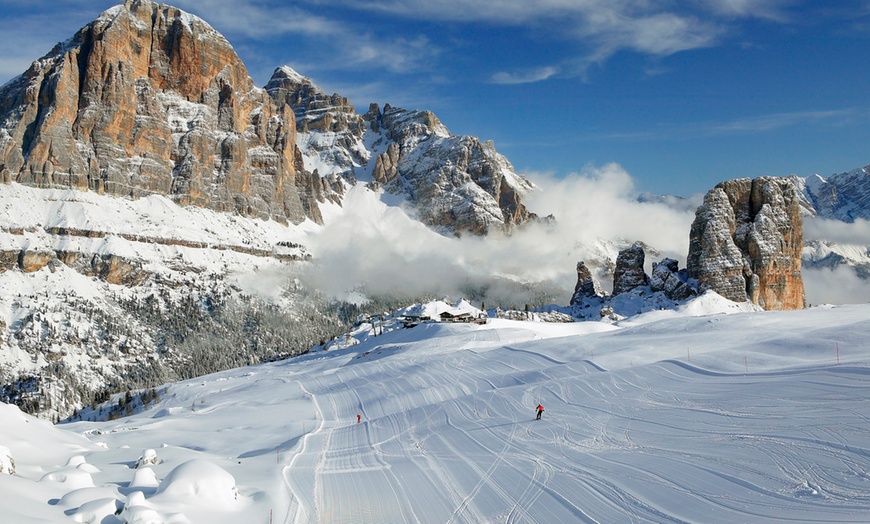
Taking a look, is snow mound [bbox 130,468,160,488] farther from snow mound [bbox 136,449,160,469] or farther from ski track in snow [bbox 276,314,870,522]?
ski track in snow [bbox 276,314,870,522]

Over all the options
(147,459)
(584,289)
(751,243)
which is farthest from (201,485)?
(584,289)

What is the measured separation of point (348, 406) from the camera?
52750mm

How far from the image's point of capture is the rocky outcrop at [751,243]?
307 ft

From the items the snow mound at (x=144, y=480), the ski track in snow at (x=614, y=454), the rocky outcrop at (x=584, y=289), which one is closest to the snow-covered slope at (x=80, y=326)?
the rocky outcrop at (x=584, y=289)

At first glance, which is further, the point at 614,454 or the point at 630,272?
the point at 630,272

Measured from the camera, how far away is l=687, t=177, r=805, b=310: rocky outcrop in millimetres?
93562

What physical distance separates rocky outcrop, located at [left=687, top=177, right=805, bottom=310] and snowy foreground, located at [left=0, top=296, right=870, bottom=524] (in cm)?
3892

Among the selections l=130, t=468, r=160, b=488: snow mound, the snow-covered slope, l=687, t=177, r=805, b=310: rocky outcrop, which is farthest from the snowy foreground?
the snow-covered slope

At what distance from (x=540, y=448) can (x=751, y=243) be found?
82.9 m

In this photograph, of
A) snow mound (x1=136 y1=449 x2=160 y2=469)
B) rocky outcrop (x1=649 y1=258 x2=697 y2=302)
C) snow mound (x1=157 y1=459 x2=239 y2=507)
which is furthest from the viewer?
rocky outcrop (x1=649 y1=258 x2=697 y2=302)

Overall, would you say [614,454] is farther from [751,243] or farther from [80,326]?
[80,326]

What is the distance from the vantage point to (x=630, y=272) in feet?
384

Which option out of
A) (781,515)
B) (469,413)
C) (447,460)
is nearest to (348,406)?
(469,413)

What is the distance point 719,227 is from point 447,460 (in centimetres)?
8182
